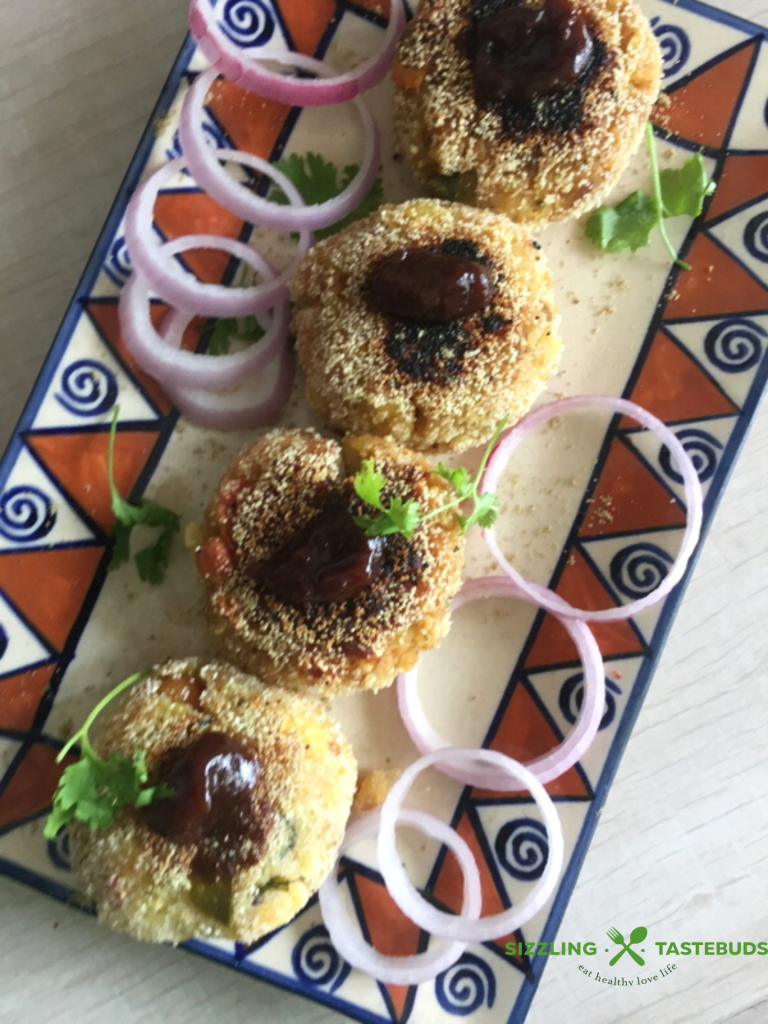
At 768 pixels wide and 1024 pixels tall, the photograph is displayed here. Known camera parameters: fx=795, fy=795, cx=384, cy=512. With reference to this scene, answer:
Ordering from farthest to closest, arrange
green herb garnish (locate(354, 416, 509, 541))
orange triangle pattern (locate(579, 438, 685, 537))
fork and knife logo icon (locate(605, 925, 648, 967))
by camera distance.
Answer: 1. fork and knife logo icon (locate(605, 925, 648, 967))
2. orange triangle pattern (locate(579, 438, 685, 537))
3. green herb garnish (locate(354, 416, 509, 541))

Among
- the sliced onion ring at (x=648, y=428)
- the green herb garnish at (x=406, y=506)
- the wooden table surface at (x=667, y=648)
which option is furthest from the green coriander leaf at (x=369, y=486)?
the wooden table surface at (x=667, y=648)

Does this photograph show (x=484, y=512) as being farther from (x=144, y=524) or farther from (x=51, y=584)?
(x=51, y=584)

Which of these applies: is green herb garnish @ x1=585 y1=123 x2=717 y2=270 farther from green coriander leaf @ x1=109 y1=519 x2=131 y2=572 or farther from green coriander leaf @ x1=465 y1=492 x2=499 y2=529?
green coriander leaf @ x1=109 y1=519 x2=131 y2=572

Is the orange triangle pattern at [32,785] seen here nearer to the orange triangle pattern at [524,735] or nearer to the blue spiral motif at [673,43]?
the orange triangle pattern at [524,735]

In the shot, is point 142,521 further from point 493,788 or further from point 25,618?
point 493,788

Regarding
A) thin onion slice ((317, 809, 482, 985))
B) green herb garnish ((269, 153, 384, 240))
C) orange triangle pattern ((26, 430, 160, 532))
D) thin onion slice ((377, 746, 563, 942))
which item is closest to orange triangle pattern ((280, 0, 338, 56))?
green herb garnish ((269, 153, 384, 240))

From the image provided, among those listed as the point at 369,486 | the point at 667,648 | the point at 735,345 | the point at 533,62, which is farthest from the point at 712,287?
the point at 369,486
